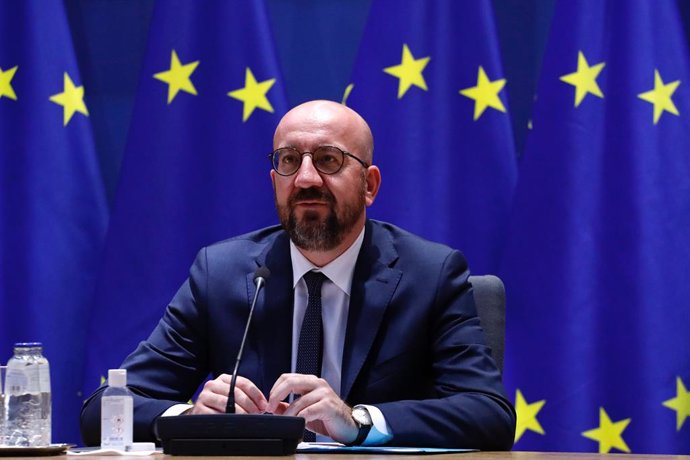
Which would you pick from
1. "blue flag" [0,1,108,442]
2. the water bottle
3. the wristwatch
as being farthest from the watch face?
"blue flag" [0,1,108,442]

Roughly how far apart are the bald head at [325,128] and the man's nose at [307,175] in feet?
0.24

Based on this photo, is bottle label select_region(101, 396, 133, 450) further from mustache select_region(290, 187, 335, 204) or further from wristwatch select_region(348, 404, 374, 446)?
mustache select_region(290, 187, 335, 204)

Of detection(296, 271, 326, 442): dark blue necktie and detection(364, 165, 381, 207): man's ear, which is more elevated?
detection(364, 165, 381, 207): man's ear

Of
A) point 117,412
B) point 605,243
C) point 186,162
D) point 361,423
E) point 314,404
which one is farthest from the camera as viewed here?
point 186,162

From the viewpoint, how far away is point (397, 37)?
4527 millimetres

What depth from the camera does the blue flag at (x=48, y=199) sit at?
470 cm

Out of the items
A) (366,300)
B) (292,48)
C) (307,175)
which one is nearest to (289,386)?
(366,300)

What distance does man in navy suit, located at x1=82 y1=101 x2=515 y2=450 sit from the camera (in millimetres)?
3170

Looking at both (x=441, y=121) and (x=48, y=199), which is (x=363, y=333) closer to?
(x=441, y=121)

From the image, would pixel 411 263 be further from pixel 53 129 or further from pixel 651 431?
pixel 53 129

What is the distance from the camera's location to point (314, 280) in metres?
3.30

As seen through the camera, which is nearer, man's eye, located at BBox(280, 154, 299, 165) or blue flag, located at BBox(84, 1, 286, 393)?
man's eye, located at BBox(280, 154, 299, 165)

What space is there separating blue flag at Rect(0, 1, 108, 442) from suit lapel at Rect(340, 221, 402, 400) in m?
1.81

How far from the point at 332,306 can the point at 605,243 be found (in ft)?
4.57
